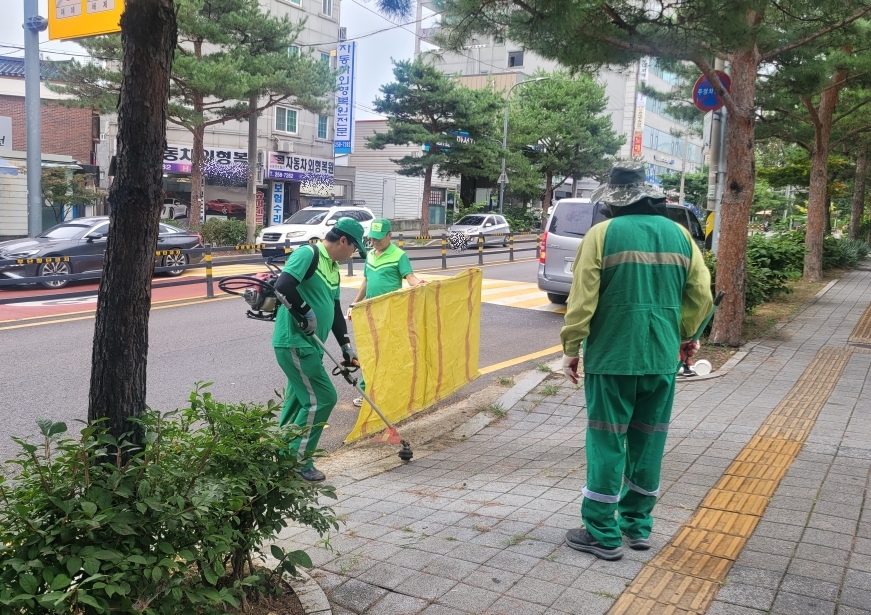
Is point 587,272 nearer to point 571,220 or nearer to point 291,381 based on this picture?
point 291,381

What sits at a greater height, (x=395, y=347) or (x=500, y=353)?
(x=395, y=347)

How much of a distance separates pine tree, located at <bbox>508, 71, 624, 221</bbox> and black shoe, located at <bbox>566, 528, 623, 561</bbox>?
1700 inches

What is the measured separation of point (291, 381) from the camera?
5.20 meters

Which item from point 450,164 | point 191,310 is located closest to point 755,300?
point 191,310

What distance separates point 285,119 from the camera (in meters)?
36.9

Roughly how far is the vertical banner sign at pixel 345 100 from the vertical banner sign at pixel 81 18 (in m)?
17.9

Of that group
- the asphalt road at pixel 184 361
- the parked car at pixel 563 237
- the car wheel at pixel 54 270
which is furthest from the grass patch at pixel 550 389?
the car wheel at pixel 54 270

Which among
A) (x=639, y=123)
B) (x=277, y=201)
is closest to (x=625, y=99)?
(x=639, y=123)

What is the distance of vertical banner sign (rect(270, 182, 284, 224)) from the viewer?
120ft

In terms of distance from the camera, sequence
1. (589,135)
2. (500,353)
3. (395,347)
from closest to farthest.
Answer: (395,347)
(500,353)
(589,135)

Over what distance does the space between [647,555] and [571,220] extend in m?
10.4

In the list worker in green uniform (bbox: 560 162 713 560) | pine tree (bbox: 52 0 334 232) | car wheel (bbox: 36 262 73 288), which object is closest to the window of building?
pine tree (bbox: 52 0 334 232)

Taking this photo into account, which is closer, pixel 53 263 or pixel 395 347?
pixel 395 347

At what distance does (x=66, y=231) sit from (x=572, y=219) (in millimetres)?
10725
